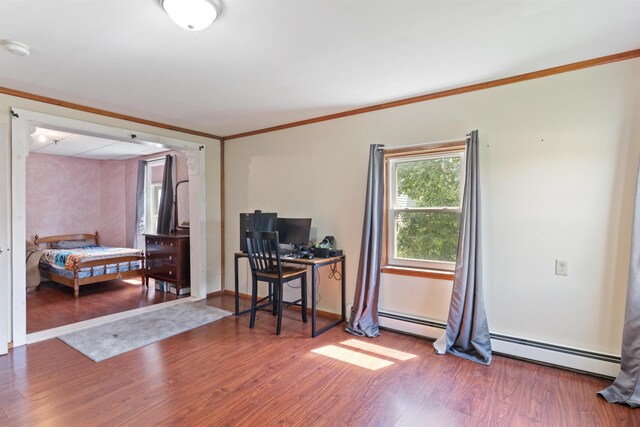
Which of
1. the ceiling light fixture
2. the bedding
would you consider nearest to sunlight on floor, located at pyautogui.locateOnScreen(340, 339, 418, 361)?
the ceiling light fixture

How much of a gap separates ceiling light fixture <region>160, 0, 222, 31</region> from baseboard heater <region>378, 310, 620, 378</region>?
9.61ft

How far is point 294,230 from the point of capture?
12.5ft

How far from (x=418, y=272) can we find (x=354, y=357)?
1.01m

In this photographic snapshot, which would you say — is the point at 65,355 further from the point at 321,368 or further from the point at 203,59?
the point at 203,59

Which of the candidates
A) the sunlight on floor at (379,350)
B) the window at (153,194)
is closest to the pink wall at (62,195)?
the window at (153,194)

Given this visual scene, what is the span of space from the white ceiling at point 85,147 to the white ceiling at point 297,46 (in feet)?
6.27

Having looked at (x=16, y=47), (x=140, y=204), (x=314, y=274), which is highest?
(x=16, y=47)

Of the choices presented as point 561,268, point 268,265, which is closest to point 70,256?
point 268,265

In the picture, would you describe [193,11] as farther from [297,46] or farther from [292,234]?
[292,234]

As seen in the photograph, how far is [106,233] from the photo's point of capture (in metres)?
6.63

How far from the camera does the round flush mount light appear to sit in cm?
208

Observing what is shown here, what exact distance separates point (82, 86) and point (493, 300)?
13.1 ft

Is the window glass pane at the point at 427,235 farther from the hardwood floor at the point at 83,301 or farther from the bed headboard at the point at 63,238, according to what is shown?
the bed headboard at the point at 63,238

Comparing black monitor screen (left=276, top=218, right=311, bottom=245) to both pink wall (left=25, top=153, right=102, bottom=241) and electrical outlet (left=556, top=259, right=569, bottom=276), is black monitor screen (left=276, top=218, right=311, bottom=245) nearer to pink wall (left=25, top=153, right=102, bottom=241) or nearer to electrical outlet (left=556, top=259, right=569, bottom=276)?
electrical outlet (left=556, top=259, right=569, bottom=276)
